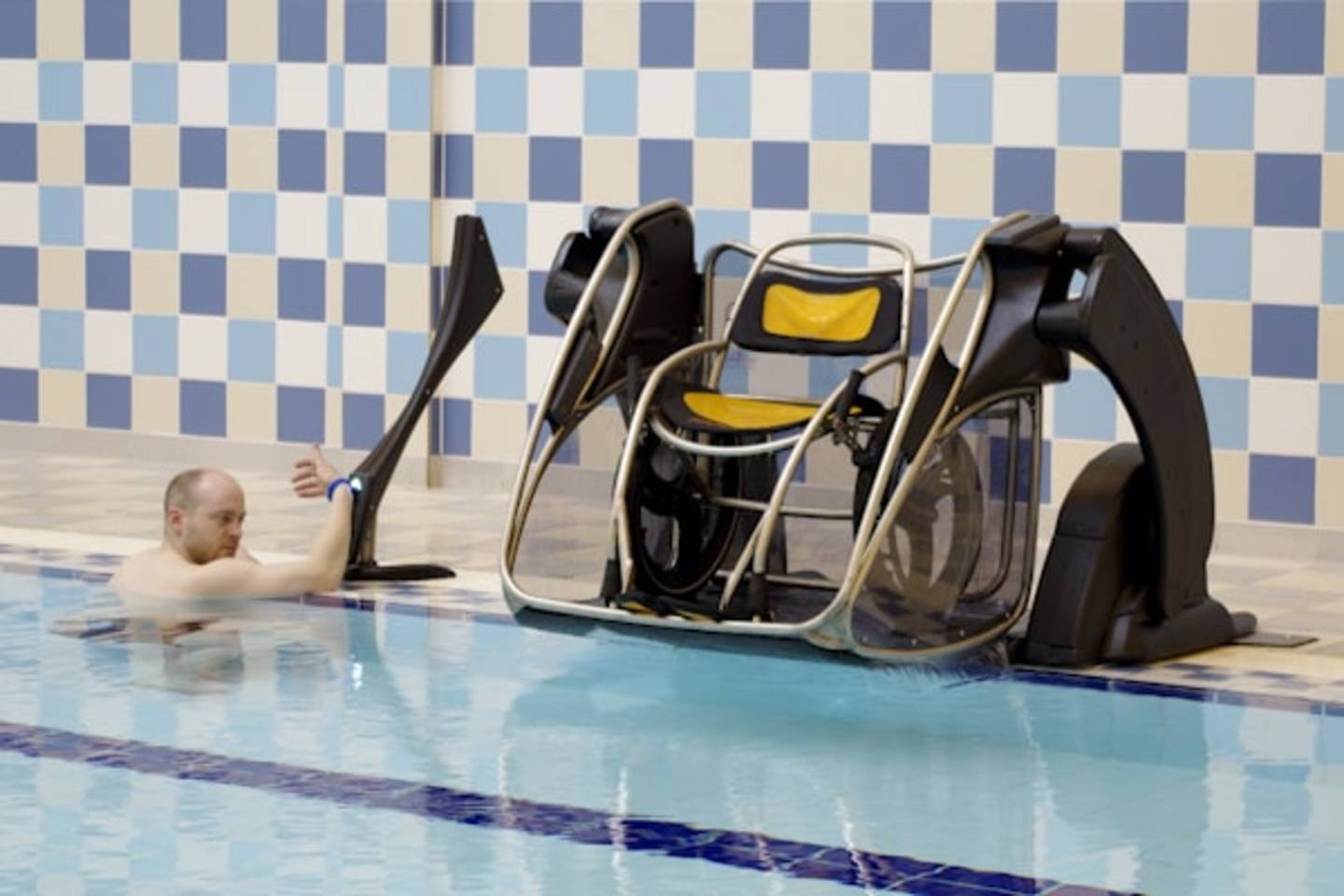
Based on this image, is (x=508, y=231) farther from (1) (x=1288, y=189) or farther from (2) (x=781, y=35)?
(1) (x=1288, y=189)

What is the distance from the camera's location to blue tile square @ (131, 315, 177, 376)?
29.7 feet

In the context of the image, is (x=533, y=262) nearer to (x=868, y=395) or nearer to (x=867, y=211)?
(x=867, y=211)

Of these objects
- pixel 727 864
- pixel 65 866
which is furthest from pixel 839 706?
pixel 65 866

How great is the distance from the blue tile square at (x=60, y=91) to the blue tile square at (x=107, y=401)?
900 mm

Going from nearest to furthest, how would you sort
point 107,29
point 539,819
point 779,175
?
point 539,819 < point 779,175 < point 107,29

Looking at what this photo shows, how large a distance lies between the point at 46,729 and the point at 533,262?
3.55 meters

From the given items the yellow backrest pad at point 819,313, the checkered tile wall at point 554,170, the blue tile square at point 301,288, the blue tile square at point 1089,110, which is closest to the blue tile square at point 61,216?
the checkered tile wall at point 554,170

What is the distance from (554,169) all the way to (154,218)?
1.55 meters

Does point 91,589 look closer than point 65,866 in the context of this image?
No

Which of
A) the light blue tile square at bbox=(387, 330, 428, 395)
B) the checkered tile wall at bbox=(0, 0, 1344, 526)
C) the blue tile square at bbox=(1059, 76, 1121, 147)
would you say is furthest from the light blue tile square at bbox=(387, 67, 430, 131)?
the blue tile square at bbox=(1059, 76, 1121, 147)

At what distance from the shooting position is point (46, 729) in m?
5.11

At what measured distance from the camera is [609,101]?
27.0 feet

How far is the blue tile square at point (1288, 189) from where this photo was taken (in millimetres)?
7254

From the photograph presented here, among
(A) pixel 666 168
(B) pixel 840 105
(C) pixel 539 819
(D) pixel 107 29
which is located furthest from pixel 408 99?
(C) pixel 539 819
